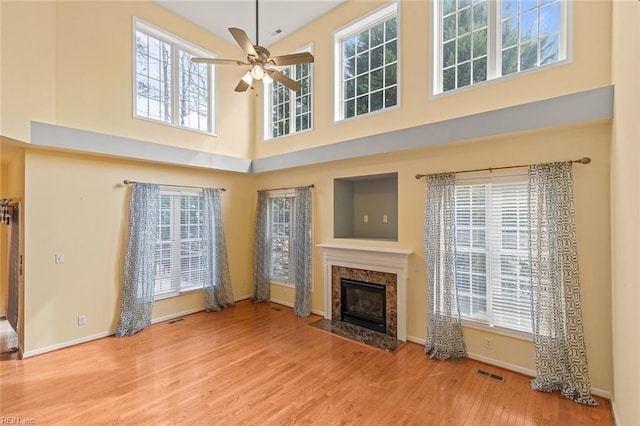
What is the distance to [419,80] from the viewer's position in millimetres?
4145

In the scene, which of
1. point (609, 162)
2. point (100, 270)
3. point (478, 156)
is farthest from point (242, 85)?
point (609, 162)

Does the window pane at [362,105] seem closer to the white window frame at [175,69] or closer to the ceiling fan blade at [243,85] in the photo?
the ceiling fan blade at [243,85]

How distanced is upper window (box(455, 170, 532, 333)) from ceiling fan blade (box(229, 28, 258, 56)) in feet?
9.58

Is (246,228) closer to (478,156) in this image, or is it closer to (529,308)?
(478,156)

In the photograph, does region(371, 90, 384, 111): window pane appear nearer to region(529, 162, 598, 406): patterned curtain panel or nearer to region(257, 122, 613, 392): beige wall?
region(257, 122, 613, 392): beige wall

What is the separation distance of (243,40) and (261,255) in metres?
4.37

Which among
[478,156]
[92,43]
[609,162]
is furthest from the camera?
[92,43]

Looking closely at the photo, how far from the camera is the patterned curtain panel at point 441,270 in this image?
3.73 m

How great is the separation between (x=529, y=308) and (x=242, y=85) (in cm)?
423

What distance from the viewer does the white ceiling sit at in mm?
4879

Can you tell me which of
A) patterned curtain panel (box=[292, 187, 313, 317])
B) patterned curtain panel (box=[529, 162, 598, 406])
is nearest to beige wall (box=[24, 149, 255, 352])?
patterned curtain panel (box=[292, 187, 313, 317])

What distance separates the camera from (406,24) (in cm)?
423

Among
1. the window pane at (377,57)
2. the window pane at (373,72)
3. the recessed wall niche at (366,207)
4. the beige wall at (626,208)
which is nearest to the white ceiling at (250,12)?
the window pane at (373,72)

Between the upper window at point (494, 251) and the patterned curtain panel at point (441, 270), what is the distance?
0.11m
